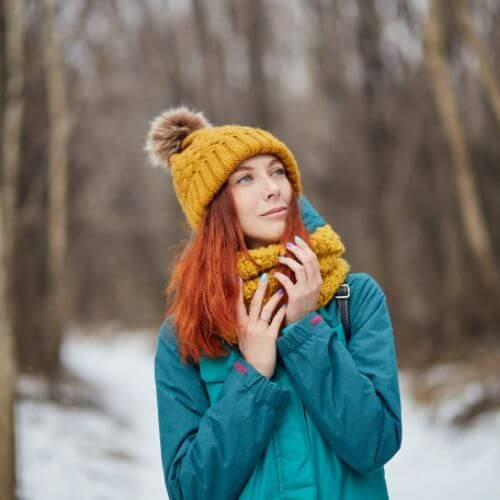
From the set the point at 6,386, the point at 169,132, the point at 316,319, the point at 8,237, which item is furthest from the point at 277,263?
the point at 8,237

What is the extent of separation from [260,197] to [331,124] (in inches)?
437

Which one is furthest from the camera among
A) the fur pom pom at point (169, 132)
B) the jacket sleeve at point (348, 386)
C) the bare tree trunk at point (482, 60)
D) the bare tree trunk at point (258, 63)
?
the bare tree trunk at point (258, 63)

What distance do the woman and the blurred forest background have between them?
3.26 m

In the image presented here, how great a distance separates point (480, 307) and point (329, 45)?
5.07m

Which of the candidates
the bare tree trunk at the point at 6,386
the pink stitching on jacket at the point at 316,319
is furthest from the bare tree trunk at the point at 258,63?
the pink stitching on jacket at the point at 316,319

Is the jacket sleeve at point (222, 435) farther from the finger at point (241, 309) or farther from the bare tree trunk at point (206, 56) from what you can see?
the bare tree trunk at point (206, 56)

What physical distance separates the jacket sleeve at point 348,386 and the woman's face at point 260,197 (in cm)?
35

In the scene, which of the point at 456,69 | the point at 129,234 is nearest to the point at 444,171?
the point at 456,69

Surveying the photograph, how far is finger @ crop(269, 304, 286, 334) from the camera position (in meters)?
1.78

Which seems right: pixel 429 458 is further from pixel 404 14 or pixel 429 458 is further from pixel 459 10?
pixel 404 14

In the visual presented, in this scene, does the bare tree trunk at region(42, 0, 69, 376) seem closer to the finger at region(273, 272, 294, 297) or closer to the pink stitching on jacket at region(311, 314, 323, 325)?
the finger at region(273, 272, 294, 297)

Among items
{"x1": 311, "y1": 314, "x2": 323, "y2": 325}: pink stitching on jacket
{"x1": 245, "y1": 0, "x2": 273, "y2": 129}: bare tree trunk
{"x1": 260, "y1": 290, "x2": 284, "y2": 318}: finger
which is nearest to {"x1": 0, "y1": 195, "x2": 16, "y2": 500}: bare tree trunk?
{"x1": 260, "y1": 290, "x2": 284, "y2": 318}: finger

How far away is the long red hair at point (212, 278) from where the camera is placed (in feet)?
6.02

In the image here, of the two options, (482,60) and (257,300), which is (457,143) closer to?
(482,60)
